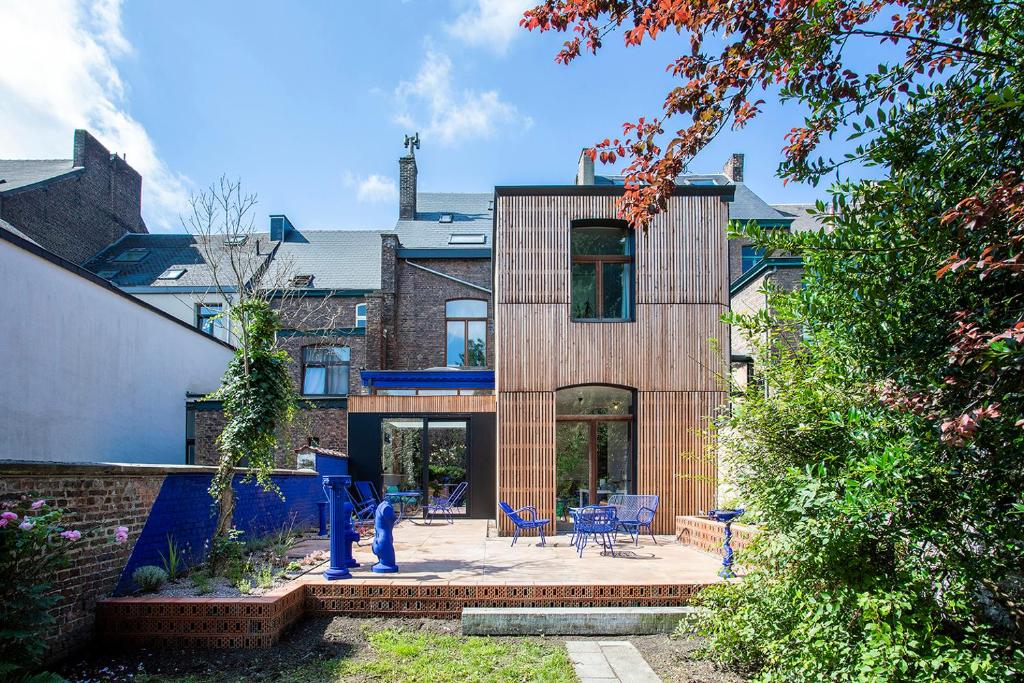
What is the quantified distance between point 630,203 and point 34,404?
983 cm

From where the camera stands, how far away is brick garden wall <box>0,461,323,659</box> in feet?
17.1

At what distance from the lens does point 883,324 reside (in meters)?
3.79

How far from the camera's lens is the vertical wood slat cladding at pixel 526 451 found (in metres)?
11.3

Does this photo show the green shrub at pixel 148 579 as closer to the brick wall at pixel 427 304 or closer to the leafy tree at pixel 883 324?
the leafy tree at pixel 883 324

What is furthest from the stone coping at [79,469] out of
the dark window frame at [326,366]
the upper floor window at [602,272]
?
the dark window frame at [326,366]

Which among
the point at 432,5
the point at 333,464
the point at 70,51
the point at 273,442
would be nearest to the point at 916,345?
the point at 432,5

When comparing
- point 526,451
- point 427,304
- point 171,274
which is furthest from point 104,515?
point 171,274

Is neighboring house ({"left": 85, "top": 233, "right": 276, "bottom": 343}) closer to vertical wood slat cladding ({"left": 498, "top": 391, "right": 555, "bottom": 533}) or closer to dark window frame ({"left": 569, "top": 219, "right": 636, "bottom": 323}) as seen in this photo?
vertical wood slat cladding ({"left": 498, "top": 391, "right": 555, "bottom": 533})

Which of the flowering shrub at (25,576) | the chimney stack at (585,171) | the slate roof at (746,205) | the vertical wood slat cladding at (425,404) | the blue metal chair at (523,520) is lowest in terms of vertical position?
the blue metal chair at (523,520)

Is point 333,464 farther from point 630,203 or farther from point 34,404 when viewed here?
point 630,203

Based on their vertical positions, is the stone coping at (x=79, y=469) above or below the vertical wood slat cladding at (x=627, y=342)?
below

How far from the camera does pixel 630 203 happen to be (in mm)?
4098

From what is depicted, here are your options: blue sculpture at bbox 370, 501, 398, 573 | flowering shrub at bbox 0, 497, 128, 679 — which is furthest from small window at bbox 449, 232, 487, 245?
flowering shrub at bbox 0, 497, 128, 679

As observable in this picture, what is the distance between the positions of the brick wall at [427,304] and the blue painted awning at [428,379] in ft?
13.1
